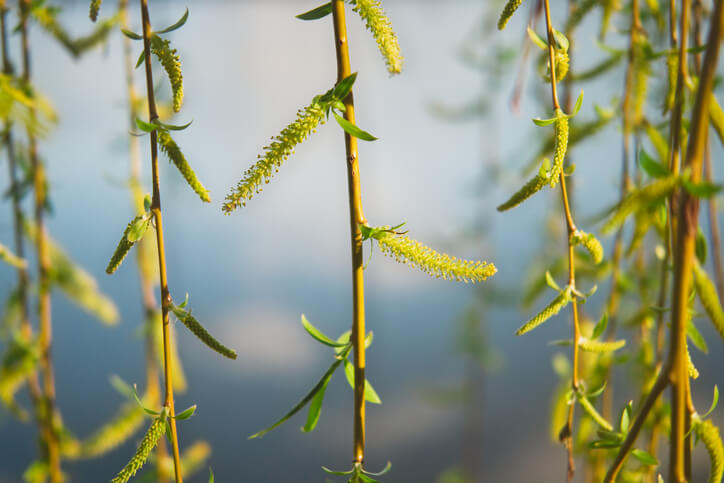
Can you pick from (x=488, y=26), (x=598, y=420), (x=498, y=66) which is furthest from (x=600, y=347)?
(x=498, y=66)

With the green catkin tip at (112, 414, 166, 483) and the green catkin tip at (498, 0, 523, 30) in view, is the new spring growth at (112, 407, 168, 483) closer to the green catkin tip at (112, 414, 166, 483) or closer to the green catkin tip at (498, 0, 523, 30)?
the green catkin tip at (112, 414, 166, 483)

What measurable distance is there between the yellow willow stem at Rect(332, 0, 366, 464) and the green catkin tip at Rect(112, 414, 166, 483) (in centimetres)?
9

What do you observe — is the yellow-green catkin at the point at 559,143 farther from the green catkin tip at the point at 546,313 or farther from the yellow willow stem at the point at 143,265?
the yellow willow stem at the point at 143,265

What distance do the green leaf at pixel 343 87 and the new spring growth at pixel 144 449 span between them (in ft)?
0.52

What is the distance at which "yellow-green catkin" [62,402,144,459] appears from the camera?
1.84ft

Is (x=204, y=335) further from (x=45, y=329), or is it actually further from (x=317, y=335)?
(x=45, y=329)

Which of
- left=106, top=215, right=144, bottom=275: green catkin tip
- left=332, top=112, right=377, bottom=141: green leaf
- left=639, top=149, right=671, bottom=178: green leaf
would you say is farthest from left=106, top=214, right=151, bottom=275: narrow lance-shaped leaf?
left=639, top=149, right=671, bottom=178: green leaf

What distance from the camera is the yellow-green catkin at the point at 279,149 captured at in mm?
220

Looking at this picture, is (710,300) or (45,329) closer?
(710,300)

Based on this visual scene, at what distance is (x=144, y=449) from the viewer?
0.25 m

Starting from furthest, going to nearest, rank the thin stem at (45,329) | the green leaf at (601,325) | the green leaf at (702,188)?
the thin stem at (45,329) < the green leaf at (601,325) < the green leaf at (702,188)

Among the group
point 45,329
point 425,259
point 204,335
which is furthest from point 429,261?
point 45,329

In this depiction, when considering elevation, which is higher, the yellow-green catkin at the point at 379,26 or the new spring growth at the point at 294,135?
the yellow-green catkin at the point at 379,26

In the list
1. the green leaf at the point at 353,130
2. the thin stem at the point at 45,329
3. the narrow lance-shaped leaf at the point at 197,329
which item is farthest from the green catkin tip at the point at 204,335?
the thin stem at the point at 45,329
